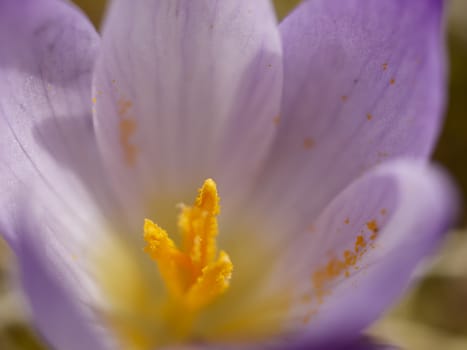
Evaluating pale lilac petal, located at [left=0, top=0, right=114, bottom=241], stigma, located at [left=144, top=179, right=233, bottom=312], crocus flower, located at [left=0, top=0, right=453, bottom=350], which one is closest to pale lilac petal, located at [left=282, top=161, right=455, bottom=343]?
crocus flower, located at [left=0, top=0, right=453, bottom=350]

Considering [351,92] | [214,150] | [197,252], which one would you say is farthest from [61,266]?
[351,92]

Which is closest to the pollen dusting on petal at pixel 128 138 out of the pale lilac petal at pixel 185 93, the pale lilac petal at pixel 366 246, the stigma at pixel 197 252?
the pale lilac petal at pixel 185 93

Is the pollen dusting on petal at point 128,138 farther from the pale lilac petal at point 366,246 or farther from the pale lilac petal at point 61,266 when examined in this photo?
the pale lilac petal at point 366,246

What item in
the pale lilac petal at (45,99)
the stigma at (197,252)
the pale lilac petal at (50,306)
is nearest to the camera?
the pale lilac petal at (50,306)

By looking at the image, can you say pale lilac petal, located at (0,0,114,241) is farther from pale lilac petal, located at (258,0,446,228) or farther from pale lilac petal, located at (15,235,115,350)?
pale lilac petal, located at (258,0,446,228)

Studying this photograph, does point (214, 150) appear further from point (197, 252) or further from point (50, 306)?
point (50, 306)

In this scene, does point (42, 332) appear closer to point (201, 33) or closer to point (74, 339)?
point (74, 339)
